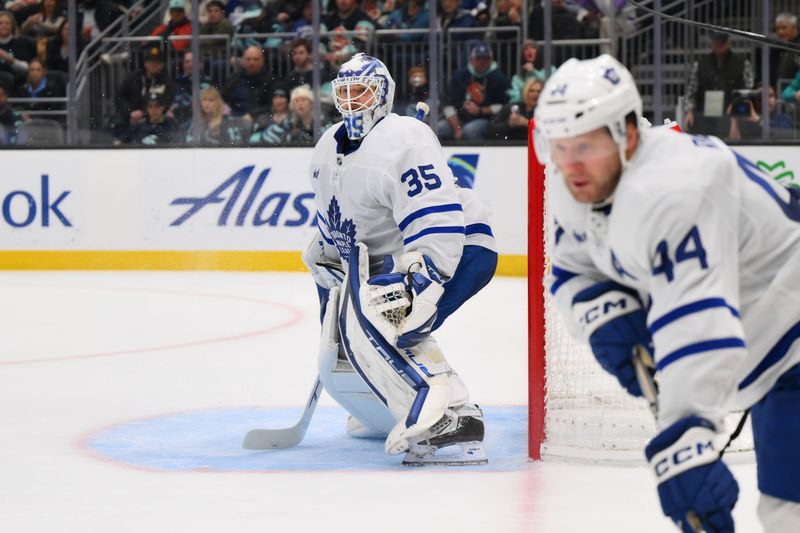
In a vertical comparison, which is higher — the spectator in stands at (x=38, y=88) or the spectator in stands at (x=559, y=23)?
the spectator in stands at (x=559, y=23)

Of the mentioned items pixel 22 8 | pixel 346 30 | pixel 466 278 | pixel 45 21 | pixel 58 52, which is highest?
pixel 22 8

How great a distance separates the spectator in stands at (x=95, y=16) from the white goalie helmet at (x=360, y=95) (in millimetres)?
6664

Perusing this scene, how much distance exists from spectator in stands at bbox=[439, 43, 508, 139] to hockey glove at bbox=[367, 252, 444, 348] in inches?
218

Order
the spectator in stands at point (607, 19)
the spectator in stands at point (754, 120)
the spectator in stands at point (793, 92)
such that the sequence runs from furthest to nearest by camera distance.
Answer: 1. the spectator in stands at point (607, 19)
2. the spectator in stands at point (793, 92)
3. the spectator in stands at point (754, 120)

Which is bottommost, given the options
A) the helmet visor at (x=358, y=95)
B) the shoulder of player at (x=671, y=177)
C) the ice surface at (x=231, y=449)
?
the ice surface at (x=231, y=449)

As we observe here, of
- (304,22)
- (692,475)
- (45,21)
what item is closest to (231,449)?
(692,475)

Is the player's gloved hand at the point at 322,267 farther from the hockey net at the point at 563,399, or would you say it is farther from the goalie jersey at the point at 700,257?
the goalie jersey at the point at 700,257

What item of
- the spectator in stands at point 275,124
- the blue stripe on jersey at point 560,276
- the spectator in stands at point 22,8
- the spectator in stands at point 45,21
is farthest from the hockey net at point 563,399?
the spectator in stands at point 22,8

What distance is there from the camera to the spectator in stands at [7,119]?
9249 mm

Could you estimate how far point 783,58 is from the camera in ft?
28.1

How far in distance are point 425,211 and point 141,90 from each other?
651 centimetres

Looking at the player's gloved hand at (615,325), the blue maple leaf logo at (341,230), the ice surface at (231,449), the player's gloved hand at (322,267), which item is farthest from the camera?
the player's gloved hand at (322,267)

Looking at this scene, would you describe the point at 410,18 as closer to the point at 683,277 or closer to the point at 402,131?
the point at 402,131

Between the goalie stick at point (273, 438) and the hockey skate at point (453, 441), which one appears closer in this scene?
the hockey skate at point (453, 441)
